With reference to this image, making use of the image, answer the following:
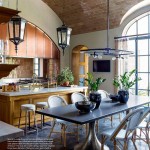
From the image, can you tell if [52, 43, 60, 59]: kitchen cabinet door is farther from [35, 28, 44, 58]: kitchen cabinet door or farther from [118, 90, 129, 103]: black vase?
[118, 90, 129, 103]: black vase

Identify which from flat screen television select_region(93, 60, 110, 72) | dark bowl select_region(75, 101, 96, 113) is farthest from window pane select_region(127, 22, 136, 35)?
dark bowl select_region(75, 101, 96, 113)

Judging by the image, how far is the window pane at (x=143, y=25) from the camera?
6548 millimetres

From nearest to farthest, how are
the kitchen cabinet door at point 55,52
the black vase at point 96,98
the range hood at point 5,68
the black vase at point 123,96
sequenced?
1. the range hood at point 5,68
2. the black vase at point 96,98
3. the black vase at point 123,96
4. the kitchen cabinet door at point 55,52

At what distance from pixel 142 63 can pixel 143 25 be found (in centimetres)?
123

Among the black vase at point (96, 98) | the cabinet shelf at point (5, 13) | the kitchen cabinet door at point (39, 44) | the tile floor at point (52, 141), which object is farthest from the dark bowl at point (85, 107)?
the kitchen cabinet door at point (39, 44)

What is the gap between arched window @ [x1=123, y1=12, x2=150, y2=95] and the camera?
21.4 feet

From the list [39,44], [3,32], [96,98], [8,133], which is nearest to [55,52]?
[39,44]

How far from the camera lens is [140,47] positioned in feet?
21.9

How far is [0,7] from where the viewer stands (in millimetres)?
1500

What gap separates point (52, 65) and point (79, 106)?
527 centimetres

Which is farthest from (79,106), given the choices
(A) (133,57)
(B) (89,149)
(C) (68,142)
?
(A) (133,57)

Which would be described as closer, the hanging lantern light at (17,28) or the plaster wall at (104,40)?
the hanging lantern light at (17,28)

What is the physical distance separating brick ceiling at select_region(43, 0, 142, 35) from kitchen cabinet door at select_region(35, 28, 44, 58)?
1.07 metres

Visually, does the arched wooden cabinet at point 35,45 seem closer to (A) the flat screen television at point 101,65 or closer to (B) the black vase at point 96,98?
(A) the flat screen television at point 101,65
